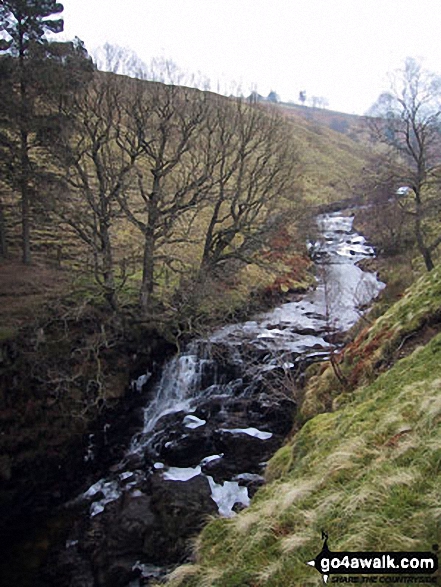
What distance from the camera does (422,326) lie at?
10.2m

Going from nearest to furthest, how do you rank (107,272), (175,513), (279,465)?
1. (279,465)
2. (175,513)
3. (107,272)

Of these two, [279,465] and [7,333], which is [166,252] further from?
A: [279,465]

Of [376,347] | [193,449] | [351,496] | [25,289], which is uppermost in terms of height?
[351,496]

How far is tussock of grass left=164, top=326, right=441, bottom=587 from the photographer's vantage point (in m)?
3.77

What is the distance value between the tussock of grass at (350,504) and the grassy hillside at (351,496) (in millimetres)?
10

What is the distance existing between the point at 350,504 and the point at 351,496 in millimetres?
155

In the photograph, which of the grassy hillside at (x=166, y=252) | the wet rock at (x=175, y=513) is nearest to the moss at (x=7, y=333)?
the grassy hillside at (x=166, y=252)

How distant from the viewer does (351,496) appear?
14.7ft

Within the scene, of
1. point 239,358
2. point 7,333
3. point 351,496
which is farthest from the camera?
point 239,358

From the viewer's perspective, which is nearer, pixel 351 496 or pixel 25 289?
pixel 351 496

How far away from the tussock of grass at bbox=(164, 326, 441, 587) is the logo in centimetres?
7

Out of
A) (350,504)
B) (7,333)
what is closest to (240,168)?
(7,333)

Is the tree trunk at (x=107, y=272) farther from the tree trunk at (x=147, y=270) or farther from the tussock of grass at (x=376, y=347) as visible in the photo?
the tussock of grass at (x=376, y=347)

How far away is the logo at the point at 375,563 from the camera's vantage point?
10.5 feet
